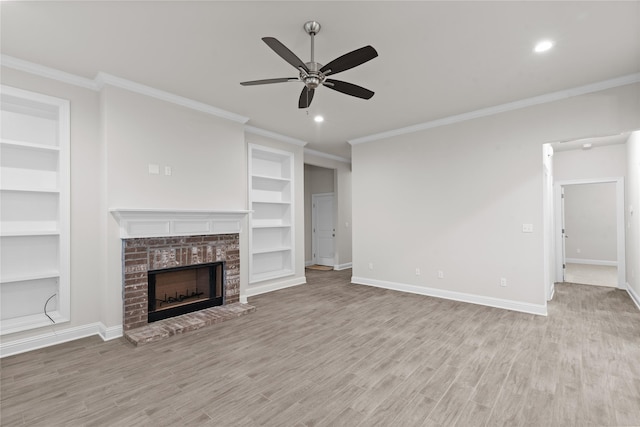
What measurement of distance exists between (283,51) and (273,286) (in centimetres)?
428

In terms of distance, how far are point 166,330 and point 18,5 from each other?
3233mm

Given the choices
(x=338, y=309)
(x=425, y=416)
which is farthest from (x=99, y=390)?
(x=338, y=309)

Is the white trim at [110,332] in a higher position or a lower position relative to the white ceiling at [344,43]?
lower

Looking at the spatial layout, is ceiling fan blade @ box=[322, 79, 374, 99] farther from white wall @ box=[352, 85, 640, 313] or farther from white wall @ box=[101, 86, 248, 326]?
white wall @ box=[352, 85, 640, 313]

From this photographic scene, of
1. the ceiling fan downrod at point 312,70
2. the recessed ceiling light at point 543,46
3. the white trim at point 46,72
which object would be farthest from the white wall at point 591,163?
the white trim at point 46,72

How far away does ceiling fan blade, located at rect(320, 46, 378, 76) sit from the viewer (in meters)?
2.26

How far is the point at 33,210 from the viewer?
3312 millimetres

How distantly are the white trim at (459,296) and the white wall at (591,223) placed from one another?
592cm

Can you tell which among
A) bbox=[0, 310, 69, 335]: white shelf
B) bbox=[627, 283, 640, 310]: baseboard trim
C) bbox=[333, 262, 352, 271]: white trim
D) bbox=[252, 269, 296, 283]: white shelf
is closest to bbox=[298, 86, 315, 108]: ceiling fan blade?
bbox=[252, 269, 296, 283]: white shelf

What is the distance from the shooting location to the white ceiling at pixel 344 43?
239 cm

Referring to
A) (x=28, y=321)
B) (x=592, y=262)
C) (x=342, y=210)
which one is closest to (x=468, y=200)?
(x=342, y=210)

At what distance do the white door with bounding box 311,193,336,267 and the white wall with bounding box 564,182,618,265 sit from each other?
22.1ft

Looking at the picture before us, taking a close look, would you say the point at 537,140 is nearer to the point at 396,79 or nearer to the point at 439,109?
the point at 439,109

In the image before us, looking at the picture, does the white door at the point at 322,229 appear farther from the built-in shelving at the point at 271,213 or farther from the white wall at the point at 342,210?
the built-in shelving at the point at 271,213
